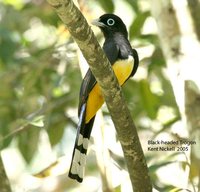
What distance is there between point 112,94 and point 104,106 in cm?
231

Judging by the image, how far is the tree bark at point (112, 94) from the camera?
252 centimetres

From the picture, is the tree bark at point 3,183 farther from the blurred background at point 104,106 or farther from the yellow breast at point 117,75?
the yellow breast at point 117,75

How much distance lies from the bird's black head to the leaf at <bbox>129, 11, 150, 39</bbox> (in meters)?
0.39

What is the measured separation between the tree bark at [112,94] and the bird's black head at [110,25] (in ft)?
5.87

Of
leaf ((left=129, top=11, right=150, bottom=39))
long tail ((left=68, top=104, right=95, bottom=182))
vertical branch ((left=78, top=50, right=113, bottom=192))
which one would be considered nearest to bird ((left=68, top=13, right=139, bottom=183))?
long tail ((left=68, top=104, right=95, bottom=182))

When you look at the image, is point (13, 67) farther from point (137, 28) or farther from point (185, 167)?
point (185, 167)

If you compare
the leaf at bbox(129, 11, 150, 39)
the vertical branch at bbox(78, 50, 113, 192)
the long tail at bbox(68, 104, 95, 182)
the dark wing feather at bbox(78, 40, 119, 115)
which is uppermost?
the leaf at bbox(129, 11, 150, 39)

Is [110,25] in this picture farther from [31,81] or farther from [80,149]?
[80,149]

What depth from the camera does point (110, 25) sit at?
461cm

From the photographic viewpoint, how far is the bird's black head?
4590 mm

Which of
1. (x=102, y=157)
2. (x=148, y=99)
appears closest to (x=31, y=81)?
(x=148, y=99)

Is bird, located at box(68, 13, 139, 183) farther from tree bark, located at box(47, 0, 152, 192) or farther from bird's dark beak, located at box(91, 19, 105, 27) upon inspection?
tree bark, located at box(47, 0, 152, 192)

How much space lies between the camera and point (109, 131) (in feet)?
16.1

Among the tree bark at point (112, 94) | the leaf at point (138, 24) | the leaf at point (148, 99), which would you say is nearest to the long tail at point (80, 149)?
the tree bark at point (112, 94)
